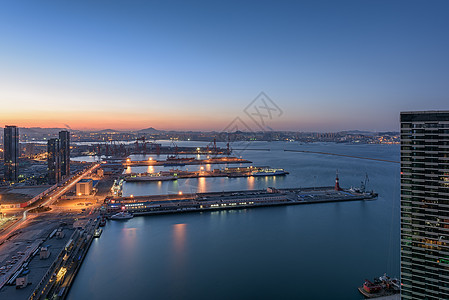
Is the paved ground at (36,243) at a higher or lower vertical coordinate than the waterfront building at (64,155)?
lower

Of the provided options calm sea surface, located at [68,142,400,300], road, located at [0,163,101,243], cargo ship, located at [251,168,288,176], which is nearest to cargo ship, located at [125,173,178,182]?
road, located at [0,163,101,243]

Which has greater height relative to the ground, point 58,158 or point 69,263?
point 58,158

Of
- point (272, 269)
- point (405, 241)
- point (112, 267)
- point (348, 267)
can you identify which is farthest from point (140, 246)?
point (405, 241)

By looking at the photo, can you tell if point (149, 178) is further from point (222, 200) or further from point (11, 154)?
point (222, 200)

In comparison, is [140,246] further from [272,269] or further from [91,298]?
[272,269]

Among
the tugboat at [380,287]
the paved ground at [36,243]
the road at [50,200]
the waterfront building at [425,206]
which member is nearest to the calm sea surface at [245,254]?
the tugboat at [380,287]

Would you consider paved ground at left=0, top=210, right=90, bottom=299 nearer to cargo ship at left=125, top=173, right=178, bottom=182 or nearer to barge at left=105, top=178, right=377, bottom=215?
barge at left=105, top=178, right=377, bottom=215

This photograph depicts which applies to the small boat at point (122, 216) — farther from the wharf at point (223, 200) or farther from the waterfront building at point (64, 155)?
the waterfront building at point (64, 155)
